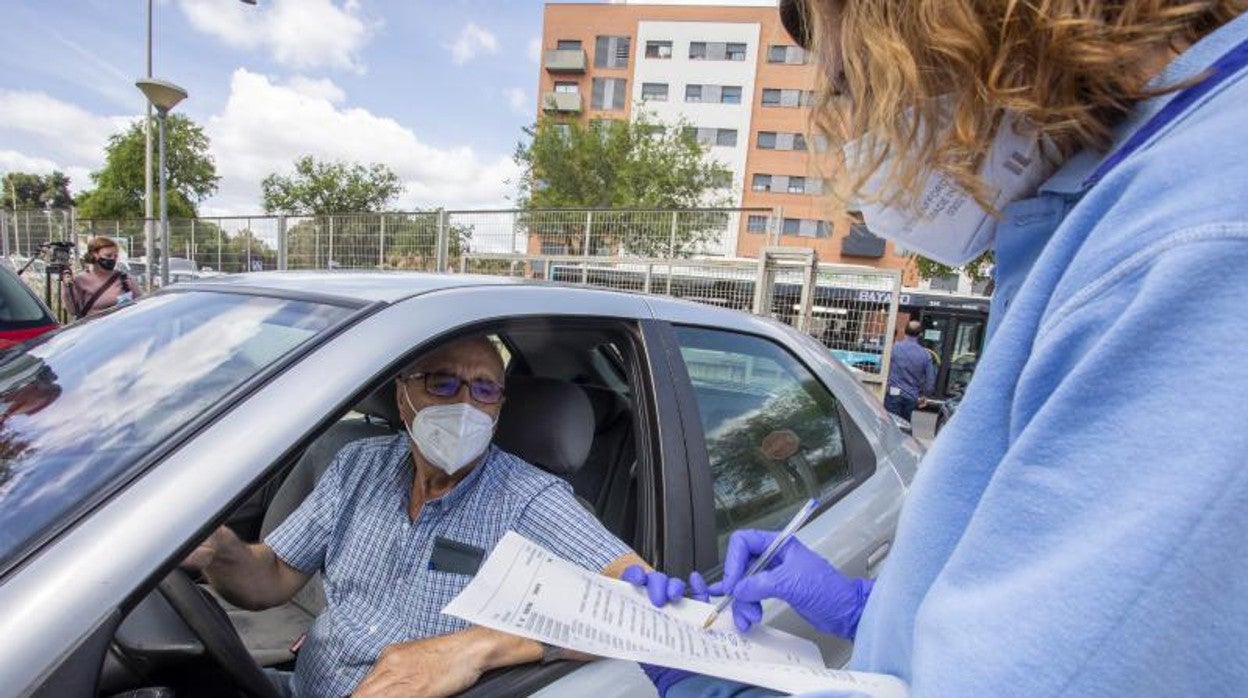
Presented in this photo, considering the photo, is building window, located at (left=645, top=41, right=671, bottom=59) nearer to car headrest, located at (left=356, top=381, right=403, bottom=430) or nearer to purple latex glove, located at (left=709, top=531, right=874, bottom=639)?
car headrest, located at (left=356, top=381, right=403, bottom=430)

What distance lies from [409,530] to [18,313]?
4.73 meters

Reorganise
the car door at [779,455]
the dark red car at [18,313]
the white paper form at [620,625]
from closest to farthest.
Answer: the white paper form at [620,625]
the car door at [779,455]
the dark red car at [18,313]

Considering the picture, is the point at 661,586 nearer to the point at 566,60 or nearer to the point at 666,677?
the point at 666,677

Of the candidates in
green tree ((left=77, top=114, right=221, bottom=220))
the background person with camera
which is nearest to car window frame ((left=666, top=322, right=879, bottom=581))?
the background person with camera

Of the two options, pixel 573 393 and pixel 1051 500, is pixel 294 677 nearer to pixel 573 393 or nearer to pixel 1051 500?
pixel 573 393

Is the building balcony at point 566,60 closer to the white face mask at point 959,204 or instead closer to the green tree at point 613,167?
the green tree at point 613,167

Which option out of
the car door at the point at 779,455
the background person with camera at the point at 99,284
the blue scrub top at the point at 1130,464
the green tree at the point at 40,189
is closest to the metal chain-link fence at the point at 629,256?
the background person with camera at the point at 99,284

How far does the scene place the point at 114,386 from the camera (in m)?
1.37

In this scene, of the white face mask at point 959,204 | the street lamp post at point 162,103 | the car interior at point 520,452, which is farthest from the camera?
the street lamp post at point 162,103

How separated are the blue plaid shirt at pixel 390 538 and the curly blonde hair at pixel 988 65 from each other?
125cm

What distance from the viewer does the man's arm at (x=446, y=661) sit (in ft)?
4.34

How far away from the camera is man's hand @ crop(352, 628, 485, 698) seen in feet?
4.33

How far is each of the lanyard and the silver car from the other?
3.59 ft

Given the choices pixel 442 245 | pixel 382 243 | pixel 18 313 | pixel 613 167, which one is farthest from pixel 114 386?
pixel 613 167
